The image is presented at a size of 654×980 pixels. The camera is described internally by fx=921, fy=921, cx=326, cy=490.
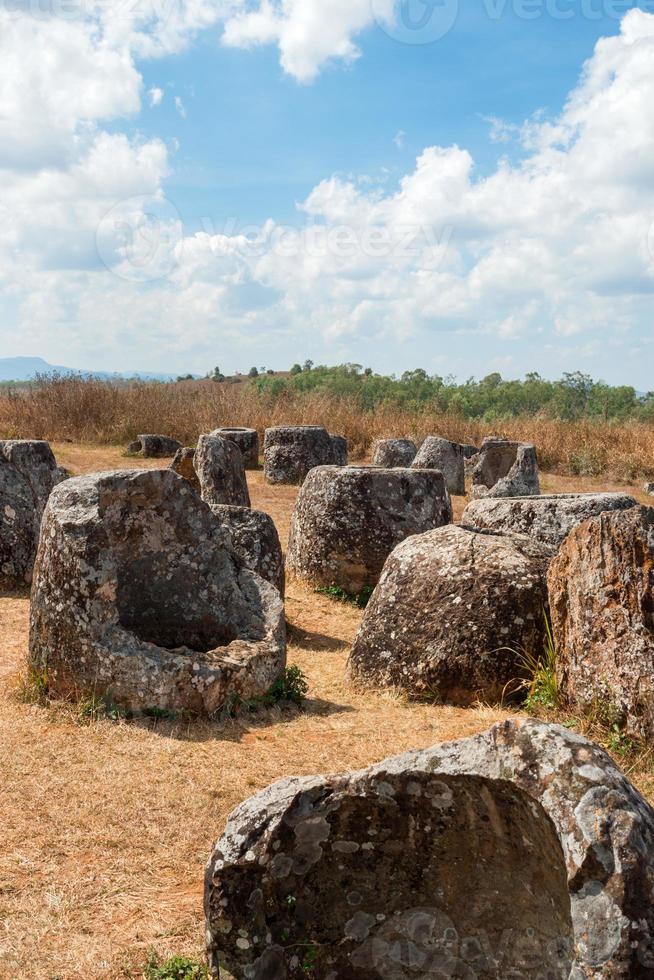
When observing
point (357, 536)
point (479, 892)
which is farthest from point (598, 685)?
point (357, 536)

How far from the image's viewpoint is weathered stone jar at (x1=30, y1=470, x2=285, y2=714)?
5.61 m

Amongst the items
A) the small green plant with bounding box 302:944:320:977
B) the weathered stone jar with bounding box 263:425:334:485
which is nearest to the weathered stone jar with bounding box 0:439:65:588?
the small green plant with bounding box 302:944:320:977

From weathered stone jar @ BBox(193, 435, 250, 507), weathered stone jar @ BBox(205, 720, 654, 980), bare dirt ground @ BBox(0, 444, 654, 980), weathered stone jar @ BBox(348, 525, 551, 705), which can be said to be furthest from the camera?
weathered stone jar @ BBox(193, 435, 250, 507)

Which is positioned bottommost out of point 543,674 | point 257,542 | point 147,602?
point 543,674

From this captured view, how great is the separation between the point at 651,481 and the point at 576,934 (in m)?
21.9

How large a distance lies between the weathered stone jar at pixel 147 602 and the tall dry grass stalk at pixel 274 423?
18135 mm

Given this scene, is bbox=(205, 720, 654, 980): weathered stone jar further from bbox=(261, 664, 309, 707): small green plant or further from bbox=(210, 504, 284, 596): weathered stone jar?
bbox=(210, 504, 284, 596): weathered stone jar

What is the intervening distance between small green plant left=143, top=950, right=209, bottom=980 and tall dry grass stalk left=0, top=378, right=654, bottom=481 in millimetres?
21603

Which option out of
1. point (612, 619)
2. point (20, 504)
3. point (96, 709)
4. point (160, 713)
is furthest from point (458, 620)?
point (20, 504)

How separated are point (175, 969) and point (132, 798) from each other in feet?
4.95

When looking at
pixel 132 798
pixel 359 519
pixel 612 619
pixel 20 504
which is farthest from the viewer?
pixel 20 504

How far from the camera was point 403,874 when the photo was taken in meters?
2.71

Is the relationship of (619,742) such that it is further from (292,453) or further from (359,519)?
(292,453)

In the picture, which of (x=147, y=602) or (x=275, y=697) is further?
(x=147, y=602)
